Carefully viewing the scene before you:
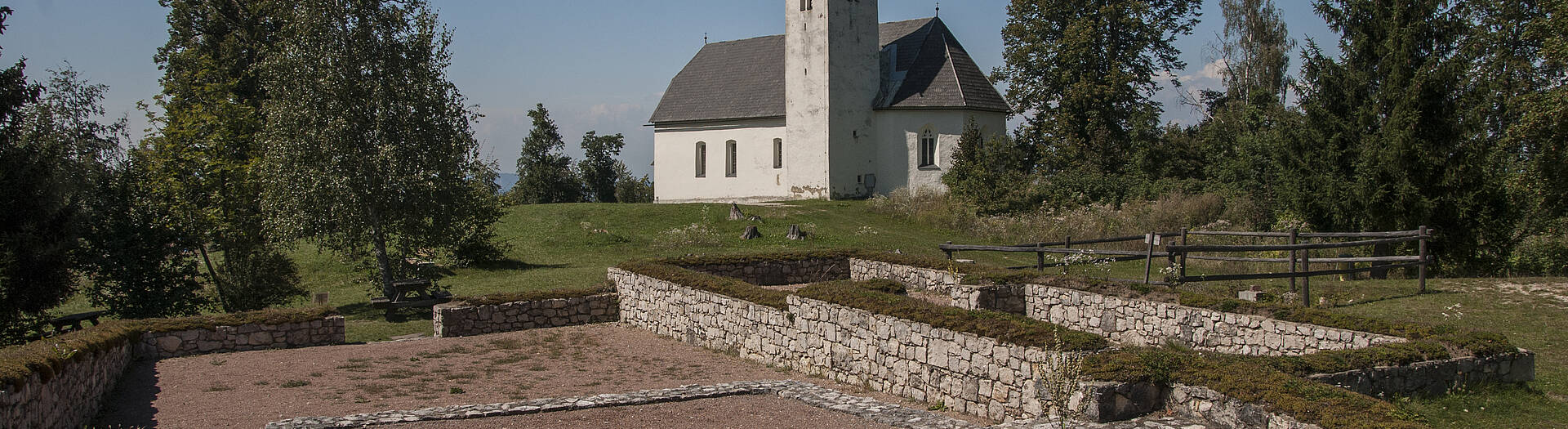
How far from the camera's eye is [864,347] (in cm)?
1195

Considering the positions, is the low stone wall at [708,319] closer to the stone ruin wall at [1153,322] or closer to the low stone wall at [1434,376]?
the stone ruin wall at [1153,322]

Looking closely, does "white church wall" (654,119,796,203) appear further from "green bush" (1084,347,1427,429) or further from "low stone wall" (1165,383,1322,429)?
"low stone wall" (1165,383,1322,429)

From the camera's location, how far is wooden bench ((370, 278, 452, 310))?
1884cm

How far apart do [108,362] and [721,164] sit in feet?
107

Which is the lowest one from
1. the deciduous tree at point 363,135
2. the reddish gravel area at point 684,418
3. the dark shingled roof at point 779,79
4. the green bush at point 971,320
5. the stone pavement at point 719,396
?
the reddish gravel area at point 684,418

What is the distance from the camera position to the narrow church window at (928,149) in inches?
1577

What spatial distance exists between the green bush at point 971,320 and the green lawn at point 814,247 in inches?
114

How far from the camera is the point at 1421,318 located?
13.3m

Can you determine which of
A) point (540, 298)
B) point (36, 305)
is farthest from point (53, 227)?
point (540, 298)

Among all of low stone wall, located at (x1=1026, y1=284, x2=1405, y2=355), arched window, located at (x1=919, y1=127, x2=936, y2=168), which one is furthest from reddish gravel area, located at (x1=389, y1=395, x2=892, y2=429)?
arched window, located at (x1=919, y1=127, x2=936, y2=168)

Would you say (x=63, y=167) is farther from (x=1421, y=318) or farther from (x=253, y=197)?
(x=1421, y=318)

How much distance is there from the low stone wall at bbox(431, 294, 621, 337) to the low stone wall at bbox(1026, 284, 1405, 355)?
313 inches

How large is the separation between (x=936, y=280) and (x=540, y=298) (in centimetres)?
735

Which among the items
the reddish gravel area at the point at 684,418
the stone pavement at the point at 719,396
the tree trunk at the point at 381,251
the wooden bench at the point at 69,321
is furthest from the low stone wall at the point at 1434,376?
the wooden bench at the point at 69,321
